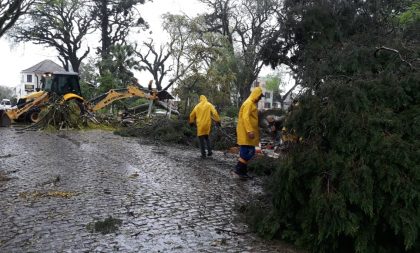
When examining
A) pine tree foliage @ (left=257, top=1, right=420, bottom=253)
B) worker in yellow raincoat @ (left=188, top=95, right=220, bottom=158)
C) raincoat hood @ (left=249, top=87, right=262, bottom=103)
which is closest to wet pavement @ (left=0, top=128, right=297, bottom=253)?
pine tree foliage @ (left=257, top=1, right=420, bottom=253)

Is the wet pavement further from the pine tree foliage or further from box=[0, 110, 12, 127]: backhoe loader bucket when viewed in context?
box=[0, 110, 12, 127]: backhoe loader bucket

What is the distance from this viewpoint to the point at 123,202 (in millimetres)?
6578

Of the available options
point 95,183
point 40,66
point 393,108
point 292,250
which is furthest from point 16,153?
point 40,66

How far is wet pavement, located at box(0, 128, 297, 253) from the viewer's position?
4906mm

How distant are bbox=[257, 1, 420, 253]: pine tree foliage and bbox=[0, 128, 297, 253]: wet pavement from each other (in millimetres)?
609

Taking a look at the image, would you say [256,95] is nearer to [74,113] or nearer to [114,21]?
[74,113]

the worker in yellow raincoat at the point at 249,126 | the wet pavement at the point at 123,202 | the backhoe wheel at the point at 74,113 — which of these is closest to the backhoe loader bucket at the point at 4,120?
the backhoe wheel at the point at 74,113

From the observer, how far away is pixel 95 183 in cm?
796

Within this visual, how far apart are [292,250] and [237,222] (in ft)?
3.50

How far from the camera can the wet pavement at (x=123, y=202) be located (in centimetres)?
491

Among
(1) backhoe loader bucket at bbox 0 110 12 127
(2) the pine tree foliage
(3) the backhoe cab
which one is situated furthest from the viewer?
(3) the backhoe cab

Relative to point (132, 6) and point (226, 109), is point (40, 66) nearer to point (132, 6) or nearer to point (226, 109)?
point (132, 6)

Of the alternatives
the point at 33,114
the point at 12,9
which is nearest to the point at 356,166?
the point at 12,9

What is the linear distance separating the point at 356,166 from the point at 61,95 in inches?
730
